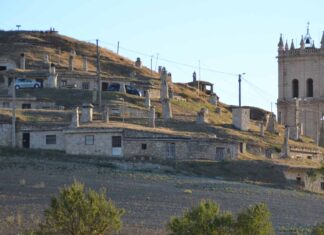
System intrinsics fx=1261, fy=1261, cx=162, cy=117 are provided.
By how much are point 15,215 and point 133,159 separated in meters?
20.8

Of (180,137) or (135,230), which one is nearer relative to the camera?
(135,230)

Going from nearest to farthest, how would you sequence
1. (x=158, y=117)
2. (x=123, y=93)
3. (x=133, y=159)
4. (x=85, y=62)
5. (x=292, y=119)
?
(x=133, y=159) < (x=158, y=117) < (x=123, y=93) < (x=85, y=62) < (x=292, y=119)

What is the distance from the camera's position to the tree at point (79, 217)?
39.4 m

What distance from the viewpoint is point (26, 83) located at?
86.3 meters

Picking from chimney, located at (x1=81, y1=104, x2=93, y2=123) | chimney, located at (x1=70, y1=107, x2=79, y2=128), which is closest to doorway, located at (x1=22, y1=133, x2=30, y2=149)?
chimney, located at (x1=70, y1=107, x2=79, y2=128)

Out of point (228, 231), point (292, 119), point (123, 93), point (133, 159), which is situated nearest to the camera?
point (228, 231)

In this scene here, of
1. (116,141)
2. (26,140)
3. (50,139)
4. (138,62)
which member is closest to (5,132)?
(26,140)

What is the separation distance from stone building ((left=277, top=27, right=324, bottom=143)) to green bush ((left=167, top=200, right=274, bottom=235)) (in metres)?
67.7

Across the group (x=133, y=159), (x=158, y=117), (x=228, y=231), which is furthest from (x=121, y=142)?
(x=228, y=231)

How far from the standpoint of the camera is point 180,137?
6712 centimetres

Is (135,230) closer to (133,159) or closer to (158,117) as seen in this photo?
(133,159)

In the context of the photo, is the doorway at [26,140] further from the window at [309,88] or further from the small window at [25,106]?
the window at [309,88]

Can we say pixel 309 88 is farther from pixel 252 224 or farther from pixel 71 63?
pixel 252 224

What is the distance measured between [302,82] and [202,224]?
238ft
